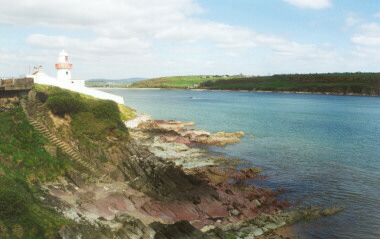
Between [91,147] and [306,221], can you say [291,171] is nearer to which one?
[306,221]

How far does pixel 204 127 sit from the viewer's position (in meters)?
61.1

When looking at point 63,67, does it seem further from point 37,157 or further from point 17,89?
point 37,157

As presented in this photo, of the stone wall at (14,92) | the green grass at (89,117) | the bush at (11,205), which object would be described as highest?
the stone wall at (14,92)

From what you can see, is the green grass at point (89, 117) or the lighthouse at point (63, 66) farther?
the lighthouse at point (63, 66)

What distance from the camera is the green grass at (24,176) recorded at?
13.5 metres

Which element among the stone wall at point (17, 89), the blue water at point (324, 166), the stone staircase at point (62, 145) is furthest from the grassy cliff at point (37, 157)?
the blue water at point (324, 166)

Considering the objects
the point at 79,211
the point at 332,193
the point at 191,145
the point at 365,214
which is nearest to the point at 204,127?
the point at 191,145

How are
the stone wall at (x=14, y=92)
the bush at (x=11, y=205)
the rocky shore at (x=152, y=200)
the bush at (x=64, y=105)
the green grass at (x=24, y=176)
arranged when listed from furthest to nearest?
the bush at (x=64, y=105), the stone wall at (x=14, y=92), the rocky shore at (x=152, y=200), the green grass at (x=24, y=176), the bush at (x=11, y=205)

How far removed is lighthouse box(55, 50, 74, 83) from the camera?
185ft

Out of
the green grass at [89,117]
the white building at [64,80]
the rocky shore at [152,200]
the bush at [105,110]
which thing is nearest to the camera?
the rocky shore at [152,200]

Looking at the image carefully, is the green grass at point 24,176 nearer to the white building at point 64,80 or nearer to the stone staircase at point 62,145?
the stone staircase at point 62,145

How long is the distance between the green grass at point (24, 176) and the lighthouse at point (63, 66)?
34.9 meters

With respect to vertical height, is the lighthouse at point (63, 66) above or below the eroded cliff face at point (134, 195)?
above

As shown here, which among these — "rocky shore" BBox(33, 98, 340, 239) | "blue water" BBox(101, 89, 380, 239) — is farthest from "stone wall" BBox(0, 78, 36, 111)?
"blue water" BBox(101, 89, 380, 239)
